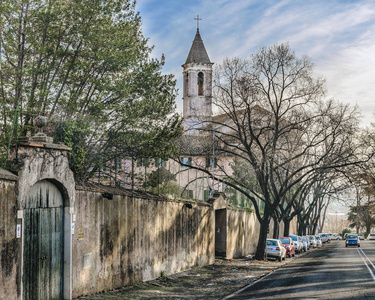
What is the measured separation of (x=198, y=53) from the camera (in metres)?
74.0

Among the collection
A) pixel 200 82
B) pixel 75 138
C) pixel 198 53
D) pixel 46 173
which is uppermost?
pixel 198 53

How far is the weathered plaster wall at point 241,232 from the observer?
32.1 metres

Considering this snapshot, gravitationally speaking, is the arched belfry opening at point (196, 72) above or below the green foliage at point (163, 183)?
above

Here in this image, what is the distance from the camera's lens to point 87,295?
14.2 meters

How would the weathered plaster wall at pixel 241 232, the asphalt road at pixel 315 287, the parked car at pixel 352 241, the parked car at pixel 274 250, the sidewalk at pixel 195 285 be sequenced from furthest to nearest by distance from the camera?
the parked car at pixel 352 241, the parked car at pixel 274 250, the weathered plaster wall at pixel 241 232, the sidewalk at pixel 195 285, the asphalt road at pixel 315 287

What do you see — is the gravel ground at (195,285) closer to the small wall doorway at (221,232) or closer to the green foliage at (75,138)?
the green foliage at (75,138)

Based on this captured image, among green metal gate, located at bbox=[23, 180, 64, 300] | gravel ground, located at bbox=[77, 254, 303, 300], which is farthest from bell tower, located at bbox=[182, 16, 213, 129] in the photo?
green metal gate, located at bbox=[23, 180, 64, 300]

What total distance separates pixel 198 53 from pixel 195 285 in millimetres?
58334

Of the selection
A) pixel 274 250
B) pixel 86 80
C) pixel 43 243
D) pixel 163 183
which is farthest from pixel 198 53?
pixel 43 243

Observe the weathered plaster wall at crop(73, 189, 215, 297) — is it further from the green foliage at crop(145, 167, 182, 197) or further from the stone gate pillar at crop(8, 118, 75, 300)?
the green foliage at crop(145, 167, 182, 197)

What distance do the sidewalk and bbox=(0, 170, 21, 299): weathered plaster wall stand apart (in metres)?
3.05

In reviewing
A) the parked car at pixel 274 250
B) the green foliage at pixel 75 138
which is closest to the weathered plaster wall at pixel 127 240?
the green foliage at pixel 75 138

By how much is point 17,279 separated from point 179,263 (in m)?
11.2

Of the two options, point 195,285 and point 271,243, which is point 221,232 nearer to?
point 271,243
